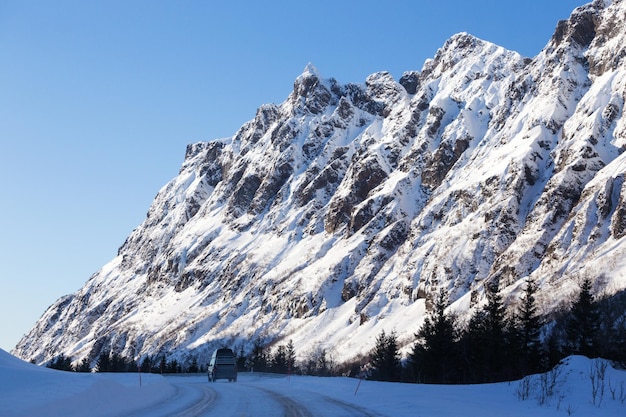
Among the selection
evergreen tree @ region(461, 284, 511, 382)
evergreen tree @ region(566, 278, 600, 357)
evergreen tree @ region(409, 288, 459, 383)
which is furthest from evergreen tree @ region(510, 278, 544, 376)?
evergreen tree @ region(409, 288, 459, 383)

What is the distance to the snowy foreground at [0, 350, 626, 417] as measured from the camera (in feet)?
53.6

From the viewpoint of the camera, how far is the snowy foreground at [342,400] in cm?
1633

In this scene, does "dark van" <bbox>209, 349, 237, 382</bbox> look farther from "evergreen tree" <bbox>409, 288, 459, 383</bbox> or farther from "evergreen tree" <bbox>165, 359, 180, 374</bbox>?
"evergreen tree" <bbox>165, 359, 180, 374</bbox>

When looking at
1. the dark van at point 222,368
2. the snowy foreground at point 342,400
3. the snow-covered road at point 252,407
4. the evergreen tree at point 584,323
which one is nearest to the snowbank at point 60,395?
the snowy foreground at point 342,400

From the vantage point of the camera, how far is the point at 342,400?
2244cm

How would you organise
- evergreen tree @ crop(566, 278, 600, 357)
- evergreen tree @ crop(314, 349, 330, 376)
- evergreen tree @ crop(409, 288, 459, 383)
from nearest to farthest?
evergreen tree @ crop(409, 288, 459, 383)
evergreen tree @ crop(566, 278, 600, 357)
evergreen tree @ crop(314, 349, 330, 376)

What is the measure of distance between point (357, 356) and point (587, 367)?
5285 inches

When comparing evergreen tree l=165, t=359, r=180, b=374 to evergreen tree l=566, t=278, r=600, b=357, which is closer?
evergreen tree l=566, t=278, r=600, b=357

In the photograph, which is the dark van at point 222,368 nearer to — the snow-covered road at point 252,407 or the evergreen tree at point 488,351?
the evergreen tree at point 488,351

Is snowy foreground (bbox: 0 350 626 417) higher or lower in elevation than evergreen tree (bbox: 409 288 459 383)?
lower

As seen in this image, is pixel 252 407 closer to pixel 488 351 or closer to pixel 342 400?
pixel 342 400

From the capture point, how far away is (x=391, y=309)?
177875 mm

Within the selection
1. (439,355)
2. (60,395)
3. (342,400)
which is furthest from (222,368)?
(60,395)

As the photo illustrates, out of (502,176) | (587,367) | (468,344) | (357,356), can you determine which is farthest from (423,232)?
(587,367)
